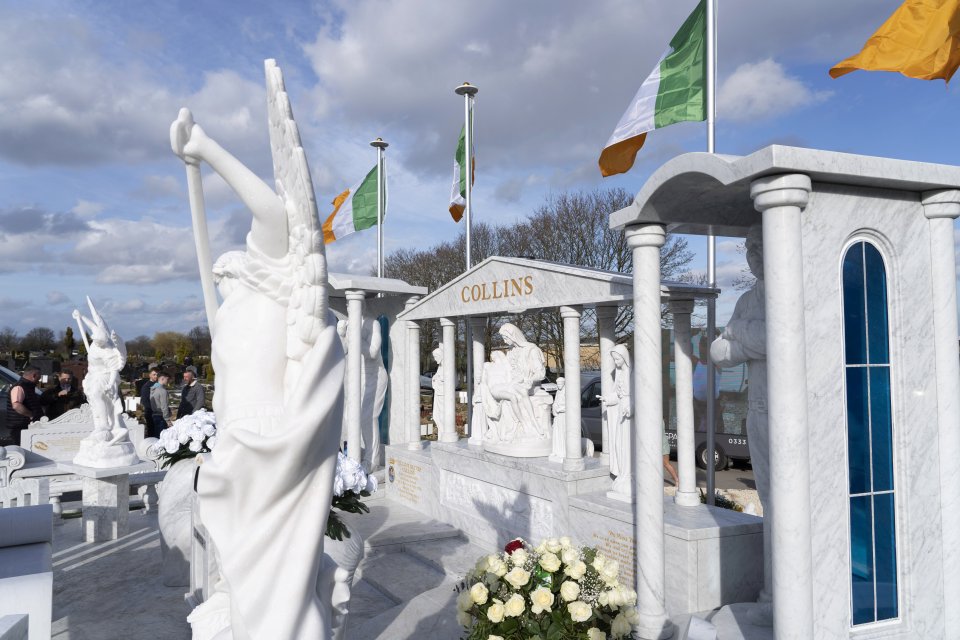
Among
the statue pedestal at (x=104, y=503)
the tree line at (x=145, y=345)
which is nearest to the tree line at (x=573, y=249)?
the statue pedestal at (x=104, y=503)

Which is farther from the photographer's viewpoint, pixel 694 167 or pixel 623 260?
pixel 623 260

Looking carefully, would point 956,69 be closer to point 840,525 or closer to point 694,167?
point 694,167

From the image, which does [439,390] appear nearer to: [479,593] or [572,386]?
[572,386]

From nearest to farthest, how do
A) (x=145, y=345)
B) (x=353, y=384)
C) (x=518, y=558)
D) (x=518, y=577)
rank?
(x=518, y=577) → (x=518, y=558) → (x=353, y=384) → (x=145, y=345)

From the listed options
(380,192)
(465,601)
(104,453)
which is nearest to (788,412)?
(465,601)

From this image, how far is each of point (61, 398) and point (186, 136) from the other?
14748 mm

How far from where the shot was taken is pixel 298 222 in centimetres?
288

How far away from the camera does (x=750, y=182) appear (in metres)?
4.19

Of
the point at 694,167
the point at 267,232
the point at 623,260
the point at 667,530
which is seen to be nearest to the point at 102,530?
the point at 667,530

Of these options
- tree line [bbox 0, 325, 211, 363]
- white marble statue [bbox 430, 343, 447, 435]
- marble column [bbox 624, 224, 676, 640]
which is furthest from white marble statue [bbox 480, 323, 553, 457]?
tree line [bbox 0, 325, 211, 363]

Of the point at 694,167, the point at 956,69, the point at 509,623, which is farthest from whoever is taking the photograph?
the point at 956,69

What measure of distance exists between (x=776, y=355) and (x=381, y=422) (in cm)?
922

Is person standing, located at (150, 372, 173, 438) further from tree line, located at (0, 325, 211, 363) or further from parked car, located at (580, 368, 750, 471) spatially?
tree line, located at (0, 325, 211, 363)

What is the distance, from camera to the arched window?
429 centimetres
